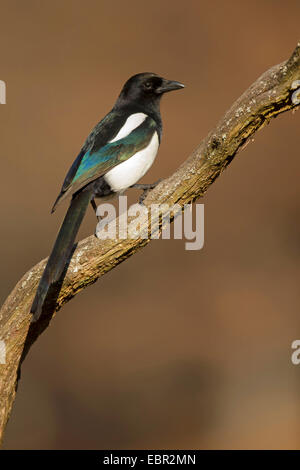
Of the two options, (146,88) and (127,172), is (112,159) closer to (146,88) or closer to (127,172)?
(127,172)

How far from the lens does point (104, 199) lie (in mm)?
1729

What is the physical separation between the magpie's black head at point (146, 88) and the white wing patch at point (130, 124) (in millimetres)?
94

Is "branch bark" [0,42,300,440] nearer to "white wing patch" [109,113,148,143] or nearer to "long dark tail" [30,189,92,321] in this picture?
"long dark tail" [30,189,92,321]

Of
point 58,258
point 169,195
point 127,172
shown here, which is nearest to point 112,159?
point 127,172

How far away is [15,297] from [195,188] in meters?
0.46

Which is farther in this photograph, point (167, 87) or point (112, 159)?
point (167, 87)

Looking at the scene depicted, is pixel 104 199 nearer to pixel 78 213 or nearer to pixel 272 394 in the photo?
pixel 78 213

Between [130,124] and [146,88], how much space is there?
0.20 m

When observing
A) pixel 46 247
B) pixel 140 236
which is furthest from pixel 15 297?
pixel 46 247

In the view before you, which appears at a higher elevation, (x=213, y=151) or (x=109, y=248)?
(x=213, y=151)

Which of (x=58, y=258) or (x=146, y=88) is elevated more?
(x=146, y=88)

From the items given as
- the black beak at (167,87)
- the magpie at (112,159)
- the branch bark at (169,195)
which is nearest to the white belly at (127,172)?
the magpie at (112,159)

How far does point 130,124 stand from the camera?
1742 mm

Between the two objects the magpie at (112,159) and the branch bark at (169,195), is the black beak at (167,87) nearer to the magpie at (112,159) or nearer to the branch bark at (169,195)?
the magpie at (112,159)
